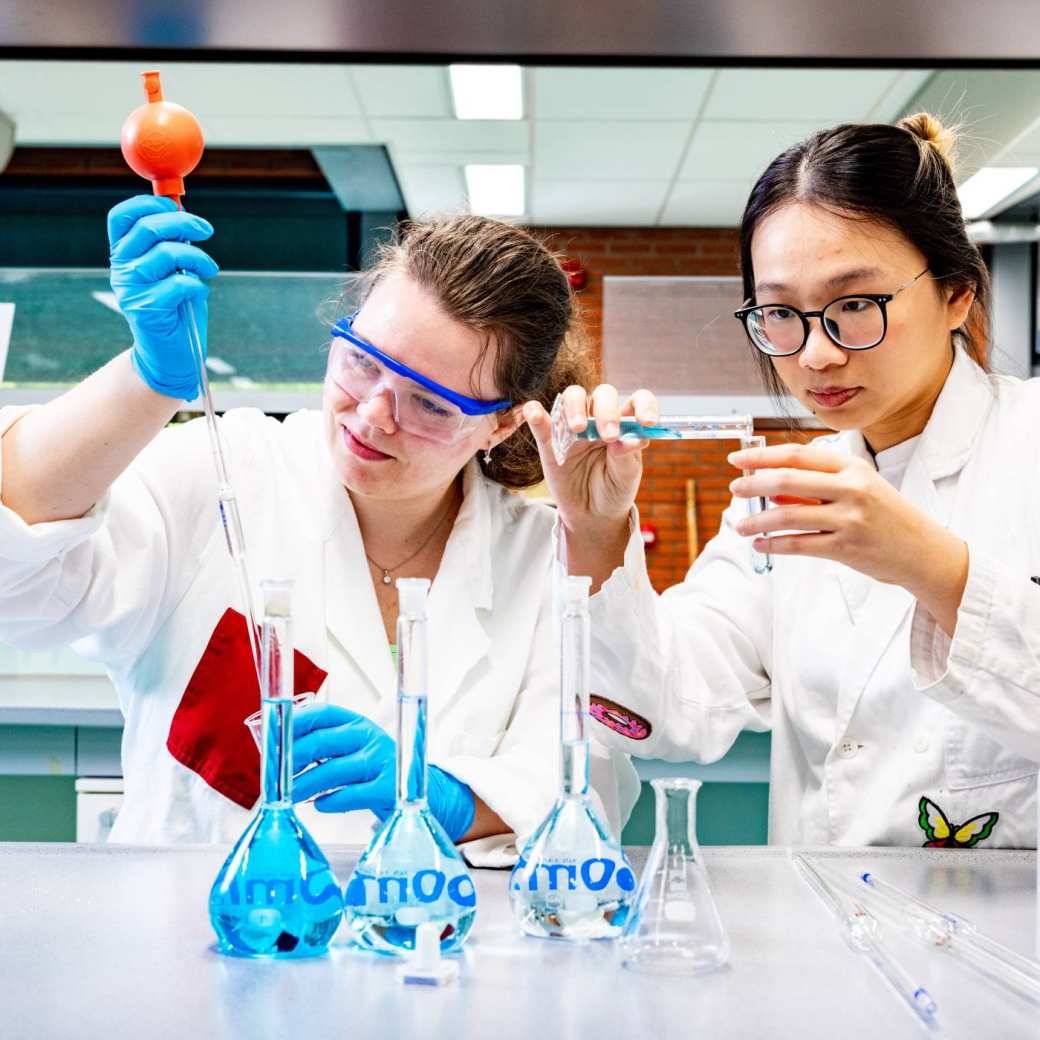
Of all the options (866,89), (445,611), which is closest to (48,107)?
(866,89)

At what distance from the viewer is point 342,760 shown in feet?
3.99

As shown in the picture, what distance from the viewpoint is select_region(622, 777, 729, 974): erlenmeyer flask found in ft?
2.80

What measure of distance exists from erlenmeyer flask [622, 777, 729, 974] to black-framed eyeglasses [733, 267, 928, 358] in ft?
2.49

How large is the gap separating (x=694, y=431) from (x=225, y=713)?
75cm

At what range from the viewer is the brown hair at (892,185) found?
4.94 feet

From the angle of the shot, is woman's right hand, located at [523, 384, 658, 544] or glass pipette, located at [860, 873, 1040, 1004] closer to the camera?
glass pipette, located at [860, 873, 1040, 1004]

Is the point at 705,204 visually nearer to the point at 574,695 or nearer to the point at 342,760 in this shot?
the point at 342,760

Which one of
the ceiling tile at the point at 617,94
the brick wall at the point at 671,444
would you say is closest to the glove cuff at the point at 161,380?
the ceiling tile at the point at 617,94

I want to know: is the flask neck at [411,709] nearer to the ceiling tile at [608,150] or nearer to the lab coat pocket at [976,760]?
the lab coat pocket at [976,760]

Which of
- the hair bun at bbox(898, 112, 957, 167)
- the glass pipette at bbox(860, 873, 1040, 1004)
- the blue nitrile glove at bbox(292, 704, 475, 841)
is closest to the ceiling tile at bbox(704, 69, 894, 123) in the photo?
the hair bun at bbox(898, 112, 957, 167)

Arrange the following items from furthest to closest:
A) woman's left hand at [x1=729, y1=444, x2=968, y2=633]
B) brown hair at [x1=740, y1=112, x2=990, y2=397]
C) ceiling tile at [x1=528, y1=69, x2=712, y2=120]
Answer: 1. ceiling tile at [x1=528, y1=69, x2=712, y2=120]
2. brown hair at [x1=740, y1=112, x2=990, y2=397]
3. woman's left hand at [x1=729, y1=444, x2=968, y2=633]

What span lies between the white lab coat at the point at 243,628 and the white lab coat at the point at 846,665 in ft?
0.49

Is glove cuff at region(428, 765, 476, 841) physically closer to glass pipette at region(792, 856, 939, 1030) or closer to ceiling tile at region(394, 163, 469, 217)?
glass pipette at region(792, 856, 939, 1030)

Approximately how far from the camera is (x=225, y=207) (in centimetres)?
801
